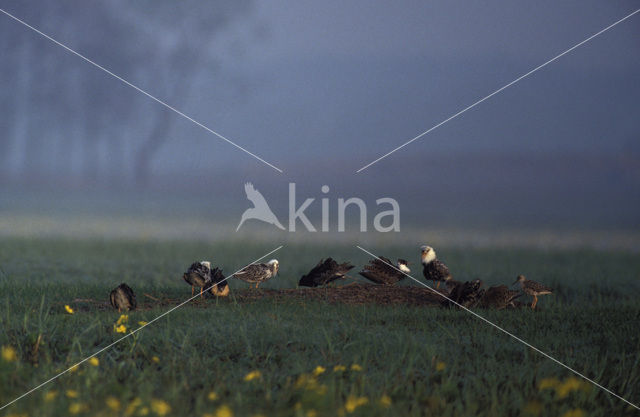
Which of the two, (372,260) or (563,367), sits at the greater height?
(372,260)

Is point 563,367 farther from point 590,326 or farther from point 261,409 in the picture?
point 261,409

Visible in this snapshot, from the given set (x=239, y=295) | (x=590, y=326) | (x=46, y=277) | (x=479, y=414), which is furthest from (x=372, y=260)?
(x=46, y=277)

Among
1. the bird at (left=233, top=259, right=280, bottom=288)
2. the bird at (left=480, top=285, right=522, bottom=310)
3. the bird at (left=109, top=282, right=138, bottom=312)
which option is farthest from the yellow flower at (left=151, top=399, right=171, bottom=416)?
the bird at (left=480, top=285, right=522, bottom=310)

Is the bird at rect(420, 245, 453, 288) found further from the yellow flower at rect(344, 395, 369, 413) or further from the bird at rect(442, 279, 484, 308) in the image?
the yellow flower at rect(344, 395, 369, 413)

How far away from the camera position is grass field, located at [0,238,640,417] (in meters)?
6.00

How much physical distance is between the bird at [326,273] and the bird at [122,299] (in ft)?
10.6

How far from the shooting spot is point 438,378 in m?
6.97

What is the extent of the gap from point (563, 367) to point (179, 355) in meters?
4.44

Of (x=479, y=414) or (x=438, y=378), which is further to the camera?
(x=438, y=378)

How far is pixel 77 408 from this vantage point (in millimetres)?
5367

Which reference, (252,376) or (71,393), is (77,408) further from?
(252,376)

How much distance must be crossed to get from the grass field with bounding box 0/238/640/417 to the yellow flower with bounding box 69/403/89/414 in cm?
2

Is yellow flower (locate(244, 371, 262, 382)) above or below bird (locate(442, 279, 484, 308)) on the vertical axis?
below

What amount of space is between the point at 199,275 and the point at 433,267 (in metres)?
4.14
